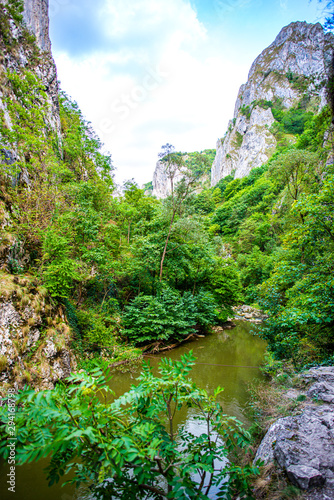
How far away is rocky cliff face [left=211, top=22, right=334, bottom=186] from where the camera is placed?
56684 mm

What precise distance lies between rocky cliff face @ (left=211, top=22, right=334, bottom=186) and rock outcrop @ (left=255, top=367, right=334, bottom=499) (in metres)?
58.3

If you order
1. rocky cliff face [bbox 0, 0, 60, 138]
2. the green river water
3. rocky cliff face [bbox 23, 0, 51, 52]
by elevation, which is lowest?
the green river water

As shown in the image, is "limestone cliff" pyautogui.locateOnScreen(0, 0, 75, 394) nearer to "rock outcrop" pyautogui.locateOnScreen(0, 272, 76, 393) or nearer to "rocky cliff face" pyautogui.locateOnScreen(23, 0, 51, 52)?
"rock outcrop" pyautogui.locateOnScreen(0, 272, 76, 393)

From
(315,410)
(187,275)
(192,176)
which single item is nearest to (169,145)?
(192,176)

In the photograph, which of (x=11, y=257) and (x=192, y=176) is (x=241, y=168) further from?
(x=11, y=257)

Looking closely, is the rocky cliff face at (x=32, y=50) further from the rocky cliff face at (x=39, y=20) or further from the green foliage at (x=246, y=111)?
the green foliage at (x=246, y=111)

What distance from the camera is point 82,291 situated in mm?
10094

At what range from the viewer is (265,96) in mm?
63625

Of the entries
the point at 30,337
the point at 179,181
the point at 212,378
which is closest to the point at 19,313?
the point at 30,337

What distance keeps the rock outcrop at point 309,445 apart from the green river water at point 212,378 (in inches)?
90.3

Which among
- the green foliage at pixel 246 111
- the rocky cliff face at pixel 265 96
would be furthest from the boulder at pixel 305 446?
the green foliage at pixel 246 111

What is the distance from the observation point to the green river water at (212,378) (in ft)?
11.1

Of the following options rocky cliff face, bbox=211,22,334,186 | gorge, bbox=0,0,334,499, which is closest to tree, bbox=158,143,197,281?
gorge, bbox=0,0,334,499

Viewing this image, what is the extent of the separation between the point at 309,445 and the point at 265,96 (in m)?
82.0
